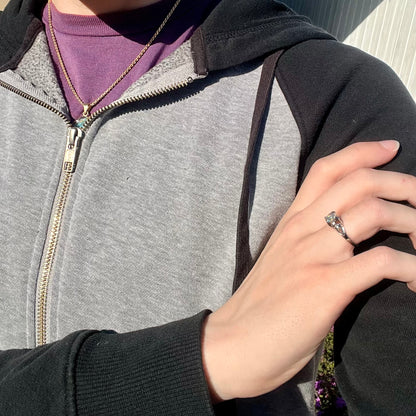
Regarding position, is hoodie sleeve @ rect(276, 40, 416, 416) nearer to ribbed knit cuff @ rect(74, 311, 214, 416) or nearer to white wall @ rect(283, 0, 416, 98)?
ribbed knit cuff @ rect(74, 311, 214, 416)

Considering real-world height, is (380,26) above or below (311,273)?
below

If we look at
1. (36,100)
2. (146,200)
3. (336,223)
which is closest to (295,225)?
(336,223)

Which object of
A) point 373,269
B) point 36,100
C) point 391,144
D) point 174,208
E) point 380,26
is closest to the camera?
point 373,269

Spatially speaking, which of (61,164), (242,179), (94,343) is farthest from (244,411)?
(61,164)

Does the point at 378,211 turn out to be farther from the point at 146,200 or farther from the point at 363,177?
the point at 146,200

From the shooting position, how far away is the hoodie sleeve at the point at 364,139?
2.84 ft

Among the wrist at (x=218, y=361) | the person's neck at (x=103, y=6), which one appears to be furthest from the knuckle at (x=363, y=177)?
the person's neck at (x=103, y=6)

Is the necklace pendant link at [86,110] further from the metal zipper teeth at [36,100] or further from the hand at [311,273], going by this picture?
the hand at [311,273]

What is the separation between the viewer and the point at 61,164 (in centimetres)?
118

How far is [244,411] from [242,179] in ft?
1.57

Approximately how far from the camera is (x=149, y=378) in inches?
36.3

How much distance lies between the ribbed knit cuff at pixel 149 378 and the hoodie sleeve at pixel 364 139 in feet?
0.88

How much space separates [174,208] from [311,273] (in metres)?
0.36

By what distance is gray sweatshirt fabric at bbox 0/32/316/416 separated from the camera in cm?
107
